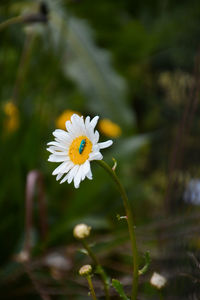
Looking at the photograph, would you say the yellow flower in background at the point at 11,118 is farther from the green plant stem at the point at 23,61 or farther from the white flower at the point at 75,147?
the white flower at the point at 75,147

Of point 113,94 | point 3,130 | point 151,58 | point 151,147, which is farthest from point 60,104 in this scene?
point 151,58

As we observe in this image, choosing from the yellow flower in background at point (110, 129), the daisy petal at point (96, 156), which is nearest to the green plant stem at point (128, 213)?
the daisy petal at point (96, 156)

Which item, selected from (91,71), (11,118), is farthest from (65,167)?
(91,71)

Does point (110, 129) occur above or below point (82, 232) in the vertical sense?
above

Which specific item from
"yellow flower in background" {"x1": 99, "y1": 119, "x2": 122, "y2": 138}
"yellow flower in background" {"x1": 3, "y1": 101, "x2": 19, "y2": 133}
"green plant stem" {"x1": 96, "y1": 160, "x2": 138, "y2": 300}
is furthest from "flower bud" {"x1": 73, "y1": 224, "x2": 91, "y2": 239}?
"yellow flower in background" {"x1": 99, "y1": 119, "x2": 122, "y2": 138}

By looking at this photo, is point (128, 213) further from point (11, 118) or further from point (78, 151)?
point (11, 118)
